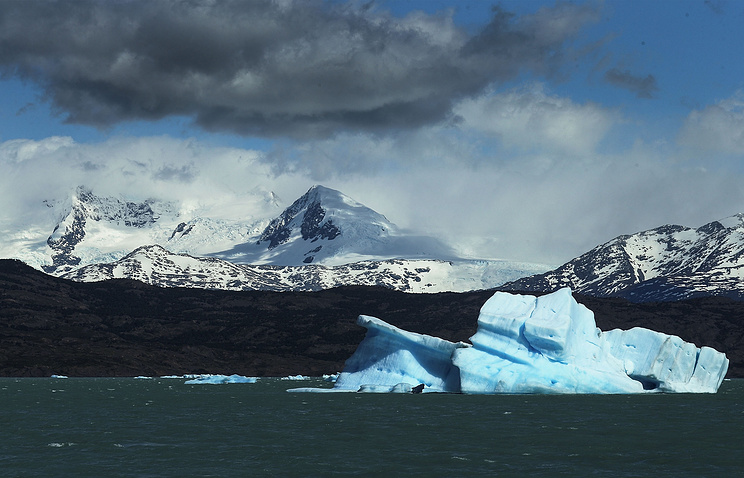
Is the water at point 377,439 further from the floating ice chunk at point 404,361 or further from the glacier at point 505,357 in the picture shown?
the floating ice chunk at point 404,361

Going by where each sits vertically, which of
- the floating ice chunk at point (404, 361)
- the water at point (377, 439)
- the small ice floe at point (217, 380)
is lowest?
the water at point (377, 439)

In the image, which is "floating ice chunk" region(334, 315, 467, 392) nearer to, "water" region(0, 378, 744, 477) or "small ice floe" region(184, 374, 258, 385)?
"water" region(0, 378, 744, 477)

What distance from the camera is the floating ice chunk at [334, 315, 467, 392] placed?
84.1 metres

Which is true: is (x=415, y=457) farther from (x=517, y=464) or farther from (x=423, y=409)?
(x=423, y=409)

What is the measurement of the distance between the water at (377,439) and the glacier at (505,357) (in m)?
2.70

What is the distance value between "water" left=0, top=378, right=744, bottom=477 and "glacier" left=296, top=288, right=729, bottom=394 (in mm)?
2703

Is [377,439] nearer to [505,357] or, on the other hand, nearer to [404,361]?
[505,357]

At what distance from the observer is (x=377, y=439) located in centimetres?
4950

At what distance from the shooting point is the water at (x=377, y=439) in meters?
39.0

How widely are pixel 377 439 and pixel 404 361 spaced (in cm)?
3567

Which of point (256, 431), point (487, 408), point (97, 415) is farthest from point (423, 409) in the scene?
point (97, 415)

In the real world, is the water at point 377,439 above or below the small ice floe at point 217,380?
below

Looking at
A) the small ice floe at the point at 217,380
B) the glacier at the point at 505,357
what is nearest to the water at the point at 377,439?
the glacier at the point at 505,357

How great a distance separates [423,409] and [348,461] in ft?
96.0
